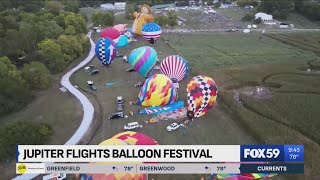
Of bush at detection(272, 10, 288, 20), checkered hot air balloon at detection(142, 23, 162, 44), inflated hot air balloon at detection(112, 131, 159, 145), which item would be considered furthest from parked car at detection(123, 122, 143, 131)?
bush at detection(272, 10, 288, 20)

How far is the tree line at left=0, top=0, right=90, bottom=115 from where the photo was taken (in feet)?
114

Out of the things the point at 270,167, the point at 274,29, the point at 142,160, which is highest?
the point at 142,160

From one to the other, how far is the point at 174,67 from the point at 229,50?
2072 centimetres

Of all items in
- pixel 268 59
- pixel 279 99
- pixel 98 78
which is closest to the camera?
pixel 279 99

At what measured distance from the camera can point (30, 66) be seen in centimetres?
3881

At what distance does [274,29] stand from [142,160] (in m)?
63.8

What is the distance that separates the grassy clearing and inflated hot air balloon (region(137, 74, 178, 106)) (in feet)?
48.2

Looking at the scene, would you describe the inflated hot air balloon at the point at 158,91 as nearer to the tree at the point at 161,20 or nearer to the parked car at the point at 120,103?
the parked car at the point at 120,103

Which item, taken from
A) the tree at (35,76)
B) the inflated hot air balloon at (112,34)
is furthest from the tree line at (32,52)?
the inflated hot air balloon at (112,34)

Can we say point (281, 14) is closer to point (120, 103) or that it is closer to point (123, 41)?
point (123, 41)

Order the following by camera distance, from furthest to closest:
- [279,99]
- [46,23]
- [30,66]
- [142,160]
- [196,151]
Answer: [46,23], [30,66], [279,99], [196,151], [142,160]

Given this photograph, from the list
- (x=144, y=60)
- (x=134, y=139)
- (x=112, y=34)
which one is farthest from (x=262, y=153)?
(x=112, y=34)

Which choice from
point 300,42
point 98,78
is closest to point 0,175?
point 98,78

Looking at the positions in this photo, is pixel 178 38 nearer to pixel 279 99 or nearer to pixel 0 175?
pixel 279 99
